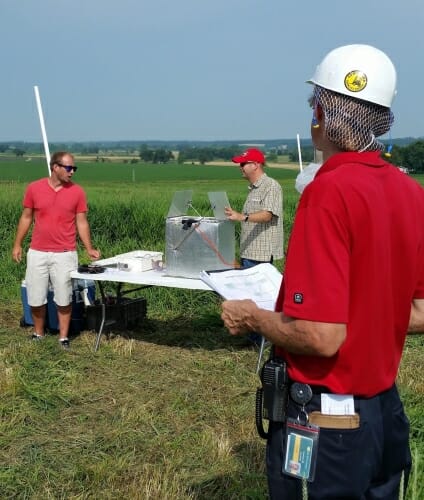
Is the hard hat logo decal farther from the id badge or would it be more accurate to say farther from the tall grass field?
the tall grass field

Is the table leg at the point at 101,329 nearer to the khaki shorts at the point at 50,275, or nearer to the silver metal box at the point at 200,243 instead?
the khaki shorts at the point at 50,275

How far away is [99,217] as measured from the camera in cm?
1092

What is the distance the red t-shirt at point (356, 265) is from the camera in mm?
1637

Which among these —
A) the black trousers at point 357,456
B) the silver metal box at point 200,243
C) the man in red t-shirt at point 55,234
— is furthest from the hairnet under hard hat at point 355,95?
the man in red t-shirt at point 55,234

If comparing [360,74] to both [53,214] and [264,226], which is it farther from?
[53,214]

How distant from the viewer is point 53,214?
616 cm

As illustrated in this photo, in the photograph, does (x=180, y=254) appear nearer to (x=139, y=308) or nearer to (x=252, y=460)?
(x=139, y=308)

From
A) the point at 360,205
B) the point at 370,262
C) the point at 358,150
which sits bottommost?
the point at 370,262

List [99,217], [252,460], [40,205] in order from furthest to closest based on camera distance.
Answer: [99,217], [40,205], [252,460]

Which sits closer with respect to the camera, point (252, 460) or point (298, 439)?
point (298, 439)

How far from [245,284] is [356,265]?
0.92m

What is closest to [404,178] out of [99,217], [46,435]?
[46,435]

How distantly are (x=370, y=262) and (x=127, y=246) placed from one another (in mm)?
8560

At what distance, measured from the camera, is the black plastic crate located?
678cm
